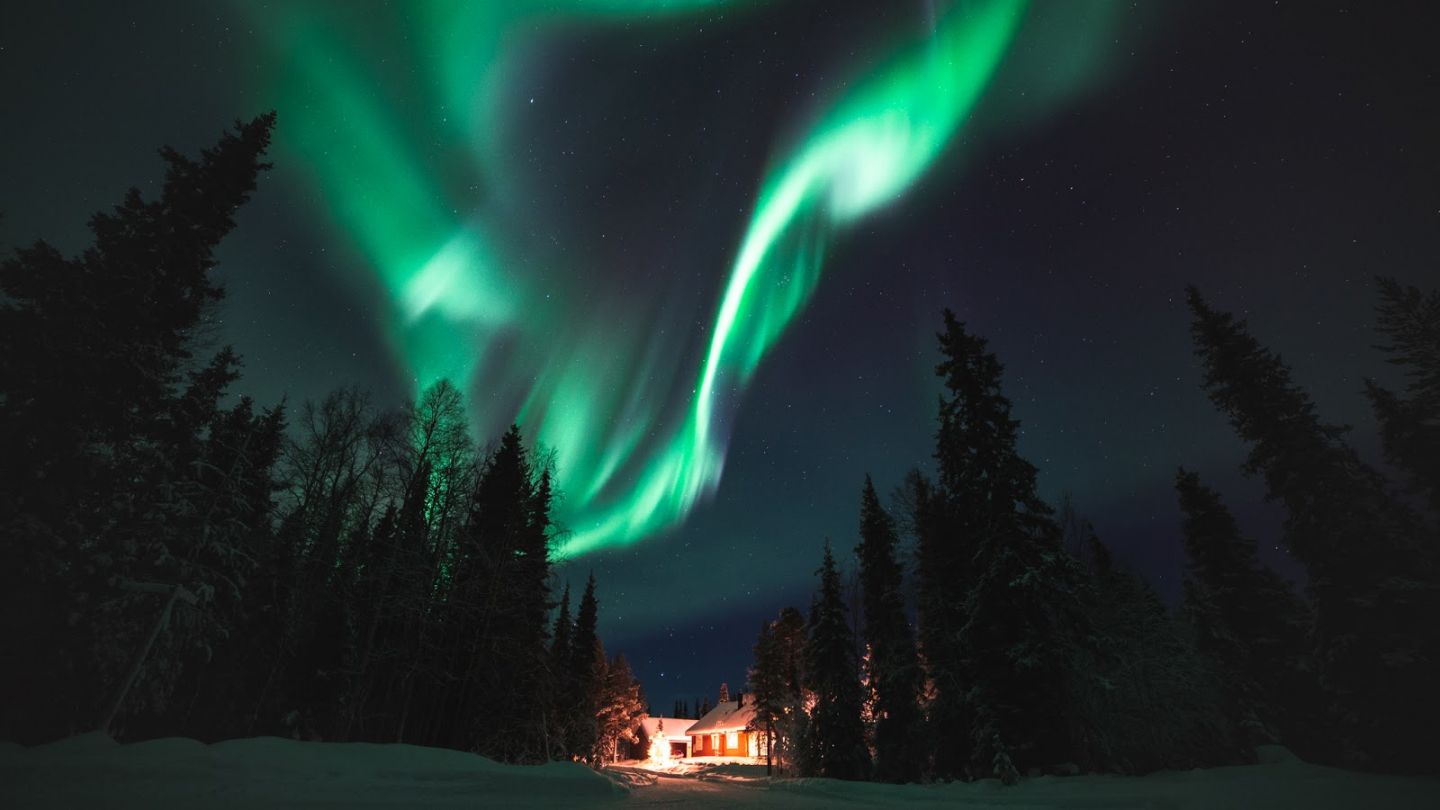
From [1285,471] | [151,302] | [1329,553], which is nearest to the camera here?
[151,302]

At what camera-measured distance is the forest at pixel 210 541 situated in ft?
49.6

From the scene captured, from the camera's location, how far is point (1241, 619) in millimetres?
27500

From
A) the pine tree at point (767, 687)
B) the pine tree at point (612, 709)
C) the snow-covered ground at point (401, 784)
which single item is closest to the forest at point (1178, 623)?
the snow-covered ground at point (401, 784)

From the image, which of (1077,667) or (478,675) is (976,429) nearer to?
(1077,667)

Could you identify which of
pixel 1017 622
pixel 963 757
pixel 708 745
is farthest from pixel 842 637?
pixel 708 745

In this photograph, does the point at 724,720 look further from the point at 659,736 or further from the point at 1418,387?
the point at 1418,387

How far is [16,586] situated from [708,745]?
3335 inches

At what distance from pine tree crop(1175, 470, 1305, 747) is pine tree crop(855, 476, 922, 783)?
14.8 metres

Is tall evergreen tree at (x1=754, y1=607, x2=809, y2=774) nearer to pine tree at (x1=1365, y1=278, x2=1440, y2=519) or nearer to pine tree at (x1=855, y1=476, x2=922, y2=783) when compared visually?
pine tree at (x1=855, y1=476, x2=922, y2=783)

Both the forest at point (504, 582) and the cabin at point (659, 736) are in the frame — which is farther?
the cabin at point (659, 736)

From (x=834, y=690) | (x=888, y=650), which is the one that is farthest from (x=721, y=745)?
(x=888, y=650)

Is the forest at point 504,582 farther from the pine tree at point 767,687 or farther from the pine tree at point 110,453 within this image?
the pine tree at point 767,687

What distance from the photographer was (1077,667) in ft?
58.8

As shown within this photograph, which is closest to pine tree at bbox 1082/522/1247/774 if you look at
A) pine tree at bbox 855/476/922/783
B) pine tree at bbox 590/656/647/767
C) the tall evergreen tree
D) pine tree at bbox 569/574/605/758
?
pine tree at bbox 855/476/922/783
